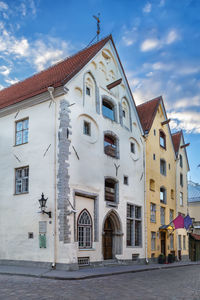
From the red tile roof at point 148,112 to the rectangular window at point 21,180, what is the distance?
13.0 m

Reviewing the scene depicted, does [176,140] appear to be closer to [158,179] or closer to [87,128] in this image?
[158,179]

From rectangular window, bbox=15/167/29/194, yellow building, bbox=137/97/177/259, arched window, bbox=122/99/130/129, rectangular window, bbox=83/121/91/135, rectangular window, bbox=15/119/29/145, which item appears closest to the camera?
rectangular window, bbox=15/167/29/194

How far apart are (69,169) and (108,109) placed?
285 inches

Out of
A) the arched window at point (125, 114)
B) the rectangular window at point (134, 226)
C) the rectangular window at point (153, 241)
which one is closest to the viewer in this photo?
the rectangular window at point (134, 226)

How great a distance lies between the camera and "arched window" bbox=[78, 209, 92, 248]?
19797 mm

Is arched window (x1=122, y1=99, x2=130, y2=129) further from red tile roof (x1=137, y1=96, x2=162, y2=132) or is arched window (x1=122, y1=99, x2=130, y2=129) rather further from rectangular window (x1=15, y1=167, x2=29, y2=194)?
rectangular window (x1=15, y1=167, x2=29, y2=194)

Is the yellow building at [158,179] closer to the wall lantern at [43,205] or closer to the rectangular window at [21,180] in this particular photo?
the rectangular window at [21,180]

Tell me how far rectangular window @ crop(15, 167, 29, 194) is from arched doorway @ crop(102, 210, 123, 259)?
5.60 m

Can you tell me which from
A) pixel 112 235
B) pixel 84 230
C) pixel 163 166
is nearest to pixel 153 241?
pixel 112 235

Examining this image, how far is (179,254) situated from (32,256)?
19.6 m

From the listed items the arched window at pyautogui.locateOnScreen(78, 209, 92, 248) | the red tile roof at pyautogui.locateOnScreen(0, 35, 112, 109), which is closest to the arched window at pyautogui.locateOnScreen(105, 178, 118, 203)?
the arched window at pyautogui.locateOnScreen(78, 209, 92, 248)

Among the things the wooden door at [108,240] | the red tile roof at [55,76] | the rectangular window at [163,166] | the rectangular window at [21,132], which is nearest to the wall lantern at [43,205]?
the rectangular window at [21,132]

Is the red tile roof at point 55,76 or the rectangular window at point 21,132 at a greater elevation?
the red tile roof at point 55,76

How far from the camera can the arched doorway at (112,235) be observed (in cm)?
2278
